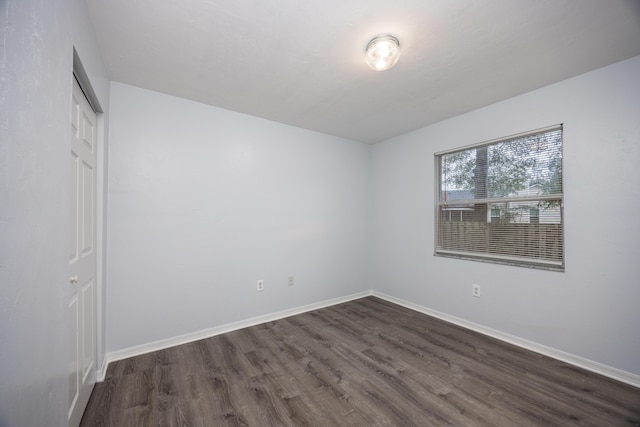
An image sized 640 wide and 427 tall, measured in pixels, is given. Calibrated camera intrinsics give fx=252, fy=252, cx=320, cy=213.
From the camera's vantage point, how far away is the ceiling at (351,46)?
1.55 m

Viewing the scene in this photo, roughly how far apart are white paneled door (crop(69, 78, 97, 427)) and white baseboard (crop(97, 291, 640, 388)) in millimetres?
442

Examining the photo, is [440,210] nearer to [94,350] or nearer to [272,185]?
[272,185]

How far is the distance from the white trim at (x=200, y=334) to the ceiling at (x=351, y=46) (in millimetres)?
2499

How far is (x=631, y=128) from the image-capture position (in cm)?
200

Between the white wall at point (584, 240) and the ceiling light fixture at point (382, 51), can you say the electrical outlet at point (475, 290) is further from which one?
the ceiling light fixture at point (382, 51)

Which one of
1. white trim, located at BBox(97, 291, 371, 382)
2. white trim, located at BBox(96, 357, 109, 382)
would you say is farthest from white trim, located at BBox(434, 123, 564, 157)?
white trim, located at BBox(96, 357, 109, 382)

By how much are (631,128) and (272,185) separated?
132 inches

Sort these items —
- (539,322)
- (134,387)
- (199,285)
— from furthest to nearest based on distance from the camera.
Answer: (199,285)
(539,322)
(134,387)

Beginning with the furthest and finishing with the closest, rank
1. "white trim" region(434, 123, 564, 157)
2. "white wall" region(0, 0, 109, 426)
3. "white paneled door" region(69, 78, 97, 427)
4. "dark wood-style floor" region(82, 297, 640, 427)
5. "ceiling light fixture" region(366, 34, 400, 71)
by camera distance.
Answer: "white trim" region(434, 123, 564, 157), "ceiling light fixture" region(366, 34, 400, 71), "dark wood-style floor" region(82, 297, 640, 427), "white paneled door" region(69, 78, 97, 427), "white wall" region(0, 0, 109, 426)

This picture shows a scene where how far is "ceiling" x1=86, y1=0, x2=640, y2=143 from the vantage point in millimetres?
1547

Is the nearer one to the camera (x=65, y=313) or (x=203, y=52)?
(x=65, y=313)

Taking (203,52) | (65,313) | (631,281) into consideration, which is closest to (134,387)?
(65,313)

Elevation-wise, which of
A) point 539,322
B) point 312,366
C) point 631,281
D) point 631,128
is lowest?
point 312,366

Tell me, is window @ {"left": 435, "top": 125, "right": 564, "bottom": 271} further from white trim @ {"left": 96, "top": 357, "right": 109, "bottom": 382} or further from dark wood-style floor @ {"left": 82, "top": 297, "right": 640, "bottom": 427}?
white trim @ {"left": 96, "top": 357, "right": 109, "bottom": 382}
